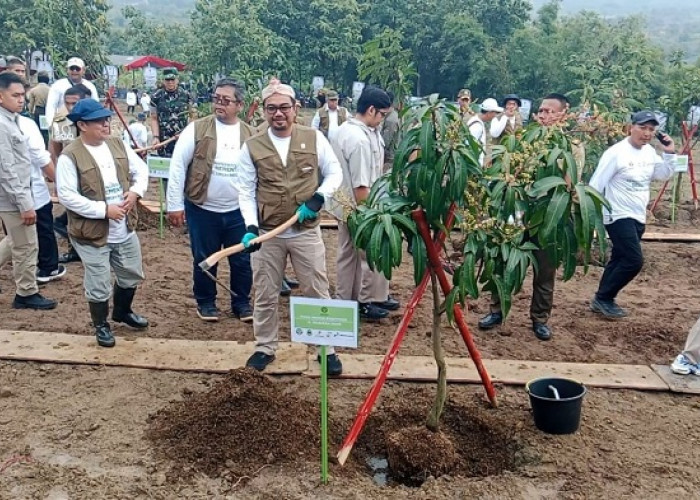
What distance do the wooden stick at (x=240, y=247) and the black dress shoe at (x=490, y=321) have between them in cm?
194

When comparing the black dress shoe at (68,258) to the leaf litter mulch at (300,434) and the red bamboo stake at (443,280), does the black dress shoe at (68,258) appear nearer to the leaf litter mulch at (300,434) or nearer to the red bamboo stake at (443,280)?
the leaf litter mulch at (300,434)

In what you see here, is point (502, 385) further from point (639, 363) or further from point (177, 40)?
point (177, 40)

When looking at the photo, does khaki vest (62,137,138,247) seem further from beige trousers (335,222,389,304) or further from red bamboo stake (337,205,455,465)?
red bamboo stake (337,205,455,465)

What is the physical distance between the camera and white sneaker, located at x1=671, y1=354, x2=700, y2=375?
4445mm

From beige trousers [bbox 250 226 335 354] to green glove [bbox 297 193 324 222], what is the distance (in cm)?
19

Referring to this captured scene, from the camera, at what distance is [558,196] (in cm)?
303

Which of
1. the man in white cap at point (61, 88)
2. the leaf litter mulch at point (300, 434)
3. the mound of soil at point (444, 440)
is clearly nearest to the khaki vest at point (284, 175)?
the leaf litter mulch at point (300, 434)

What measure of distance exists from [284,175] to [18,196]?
226cm

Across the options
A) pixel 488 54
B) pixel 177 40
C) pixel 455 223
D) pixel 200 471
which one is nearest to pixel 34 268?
pixel 200 471

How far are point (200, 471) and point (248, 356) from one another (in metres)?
1.23

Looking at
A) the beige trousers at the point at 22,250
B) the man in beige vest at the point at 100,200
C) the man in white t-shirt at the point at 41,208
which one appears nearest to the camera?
the man in beige vest at the point at 100,200

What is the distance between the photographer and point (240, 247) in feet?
12.5

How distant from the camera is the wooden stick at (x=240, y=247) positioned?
3744mm

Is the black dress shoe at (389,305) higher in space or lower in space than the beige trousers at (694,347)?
lower
